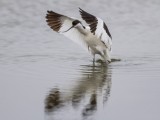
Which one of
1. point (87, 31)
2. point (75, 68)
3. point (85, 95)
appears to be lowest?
point (85, 95)

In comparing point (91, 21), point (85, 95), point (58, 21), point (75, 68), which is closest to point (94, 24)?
point (91, 21)

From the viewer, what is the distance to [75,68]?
11.3 meters

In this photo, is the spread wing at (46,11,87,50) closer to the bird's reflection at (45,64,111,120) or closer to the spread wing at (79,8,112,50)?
the spread wing at (79,8,112,50)

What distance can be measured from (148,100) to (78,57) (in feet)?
11.0

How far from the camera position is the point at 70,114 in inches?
325

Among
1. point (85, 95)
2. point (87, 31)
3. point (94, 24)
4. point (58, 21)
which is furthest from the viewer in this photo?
point (87, 31)

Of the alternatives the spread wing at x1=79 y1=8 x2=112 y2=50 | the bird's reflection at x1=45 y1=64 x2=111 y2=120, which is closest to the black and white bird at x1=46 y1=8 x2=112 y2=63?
the spread wing at x1=79 y1=8 x2=112 y2=50

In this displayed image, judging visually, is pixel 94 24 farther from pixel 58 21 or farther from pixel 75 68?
pixel 75 68

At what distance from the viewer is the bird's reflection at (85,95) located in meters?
8.58

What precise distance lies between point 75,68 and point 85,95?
2005 millimetres

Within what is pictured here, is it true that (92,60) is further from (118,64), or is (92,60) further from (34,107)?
(34,107)

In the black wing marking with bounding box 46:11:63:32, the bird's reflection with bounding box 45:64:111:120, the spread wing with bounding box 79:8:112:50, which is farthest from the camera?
the black wing marking with bounding box 46:11:63:32

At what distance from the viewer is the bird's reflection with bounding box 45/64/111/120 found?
858cm

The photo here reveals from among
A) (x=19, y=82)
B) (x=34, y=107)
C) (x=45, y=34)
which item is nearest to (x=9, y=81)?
(x=19, y=82)
